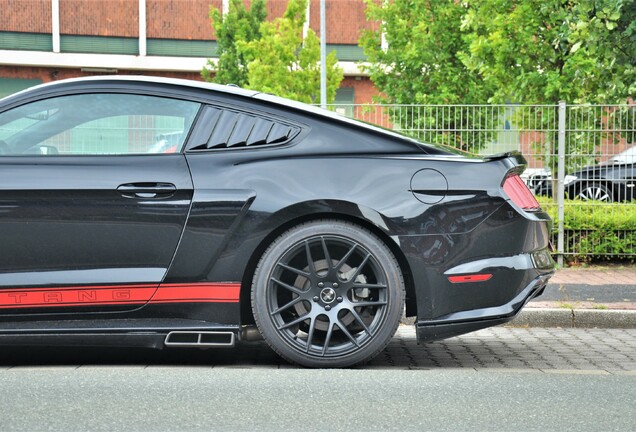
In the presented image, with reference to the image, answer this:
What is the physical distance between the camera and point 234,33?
3309 cm

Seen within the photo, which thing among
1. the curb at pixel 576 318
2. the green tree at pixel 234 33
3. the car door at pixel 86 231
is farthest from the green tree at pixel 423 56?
the car door at pixel 86 231

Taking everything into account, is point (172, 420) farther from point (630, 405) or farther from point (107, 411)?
point (630, 405)

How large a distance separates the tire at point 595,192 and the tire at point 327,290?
6361mm

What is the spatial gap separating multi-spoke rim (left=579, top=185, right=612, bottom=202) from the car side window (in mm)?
6621

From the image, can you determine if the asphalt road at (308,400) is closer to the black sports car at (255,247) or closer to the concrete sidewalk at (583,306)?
the black sports car at (255,247)

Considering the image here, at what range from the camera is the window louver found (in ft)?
18.2

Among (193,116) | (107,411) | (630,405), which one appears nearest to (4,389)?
(107,411)

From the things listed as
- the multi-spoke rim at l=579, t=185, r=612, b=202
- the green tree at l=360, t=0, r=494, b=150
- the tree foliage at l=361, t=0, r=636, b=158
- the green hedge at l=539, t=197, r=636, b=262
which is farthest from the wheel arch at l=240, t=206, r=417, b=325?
the green tree at l=360, t=0, r=494, b=150

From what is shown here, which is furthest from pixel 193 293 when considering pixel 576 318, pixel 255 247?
pixel 576 318

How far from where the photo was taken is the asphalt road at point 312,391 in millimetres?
4254

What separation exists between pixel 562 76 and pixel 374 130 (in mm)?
10086

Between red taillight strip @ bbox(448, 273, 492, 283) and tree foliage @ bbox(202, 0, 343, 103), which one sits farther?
tree foliage @ bbox(202, 0, 343, 103)

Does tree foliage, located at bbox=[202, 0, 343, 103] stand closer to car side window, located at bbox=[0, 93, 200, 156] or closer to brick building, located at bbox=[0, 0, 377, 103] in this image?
brick building, located at bbox=[0, 0, 377, 103]

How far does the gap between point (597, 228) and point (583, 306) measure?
3517 mm
